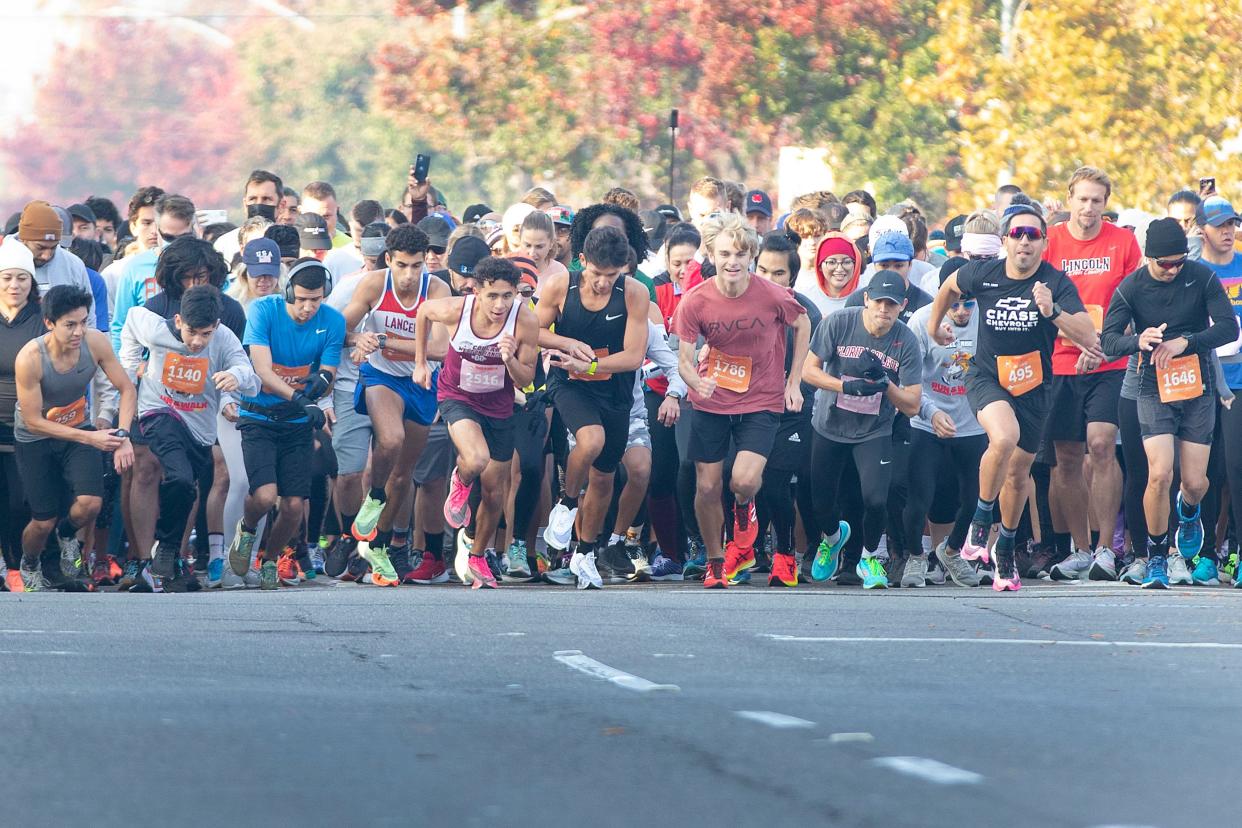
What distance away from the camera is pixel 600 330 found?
44.2ft

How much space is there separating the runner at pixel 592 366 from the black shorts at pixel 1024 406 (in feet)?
6.17

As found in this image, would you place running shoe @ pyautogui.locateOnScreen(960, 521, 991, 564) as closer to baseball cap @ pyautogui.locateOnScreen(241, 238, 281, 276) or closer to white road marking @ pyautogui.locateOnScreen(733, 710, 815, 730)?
baseball cap @ pyautogui.locateOnScreen(241, 238, 281, 276)

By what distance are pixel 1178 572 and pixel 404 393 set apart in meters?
4.51

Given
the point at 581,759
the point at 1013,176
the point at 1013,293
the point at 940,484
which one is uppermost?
the point at 1013,176

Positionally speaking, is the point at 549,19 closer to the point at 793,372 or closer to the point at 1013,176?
the point at 1013,176

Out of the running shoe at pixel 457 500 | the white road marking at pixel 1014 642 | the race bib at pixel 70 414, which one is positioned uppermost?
the race bib at pixel 70 414

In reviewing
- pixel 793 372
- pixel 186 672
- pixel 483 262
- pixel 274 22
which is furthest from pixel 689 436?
pixel 274 22

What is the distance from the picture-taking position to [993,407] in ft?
43.7

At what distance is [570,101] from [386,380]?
90.5ft

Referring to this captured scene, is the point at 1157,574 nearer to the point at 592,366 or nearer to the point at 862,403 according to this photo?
the point at 862,403

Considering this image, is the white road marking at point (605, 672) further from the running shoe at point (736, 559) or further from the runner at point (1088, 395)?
the runner at point (1088, 395)

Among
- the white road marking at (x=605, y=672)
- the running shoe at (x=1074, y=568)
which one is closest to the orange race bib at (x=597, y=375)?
the running shoe at (x=1074, y=568)

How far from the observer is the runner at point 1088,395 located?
46.0ft

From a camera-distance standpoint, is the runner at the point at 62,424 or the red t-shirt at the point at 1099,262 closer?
the runner at the point at 62,424
